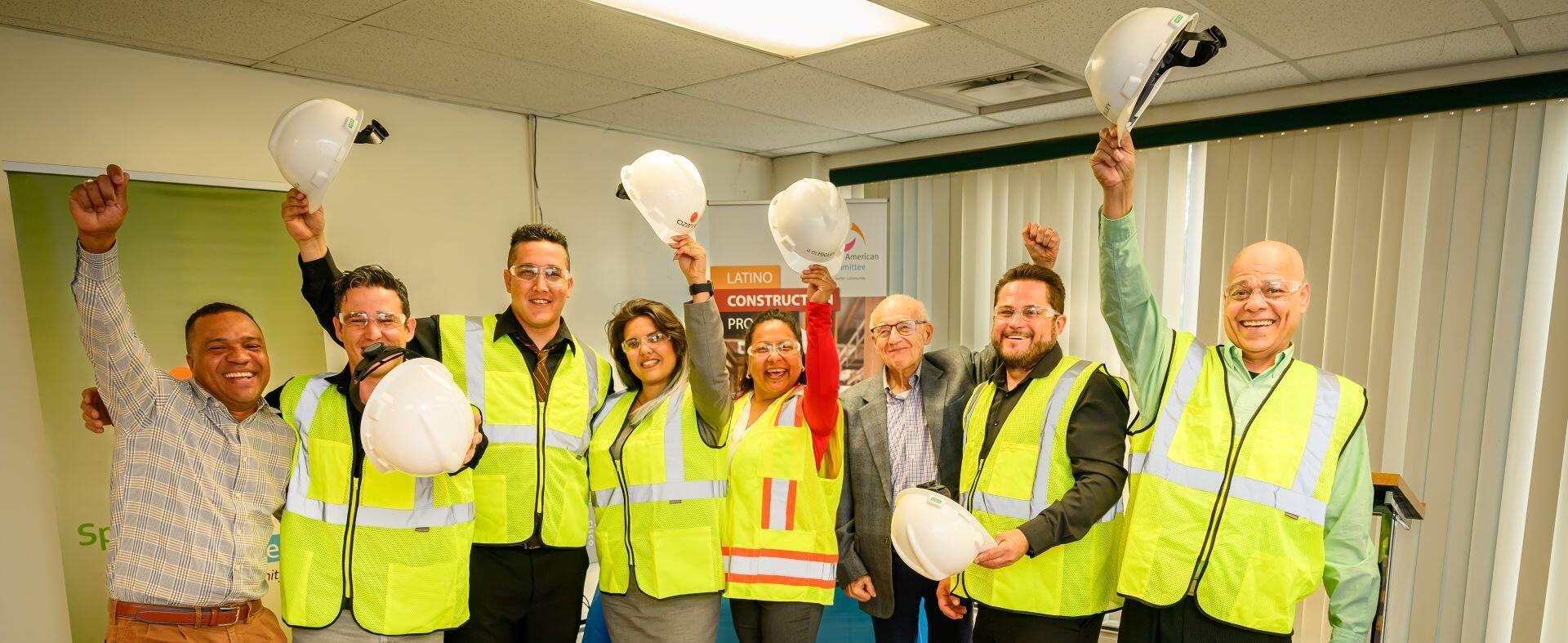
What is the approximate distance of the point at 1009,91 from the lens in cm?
379

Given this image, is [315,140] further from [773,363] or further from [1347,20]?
[1347,20]

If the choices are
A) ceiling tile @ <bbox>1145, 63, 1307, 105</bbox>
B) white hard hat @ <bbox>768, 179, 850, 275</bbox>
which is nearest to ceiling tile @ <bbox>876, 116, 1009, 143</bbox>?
ceiling tile @ <bbox>1145, 63, 1307, 105</bbox>

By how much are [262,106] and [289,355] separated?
98 cm

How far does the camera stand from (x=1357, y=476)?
1.86 metres

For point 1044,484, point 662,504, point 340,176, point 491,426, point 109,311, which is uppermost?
point 340,176

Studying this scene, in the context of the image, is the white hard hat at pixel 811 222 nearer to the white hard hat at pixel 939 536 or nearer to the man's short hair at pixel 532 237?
the man's short hair at pixel 532 237

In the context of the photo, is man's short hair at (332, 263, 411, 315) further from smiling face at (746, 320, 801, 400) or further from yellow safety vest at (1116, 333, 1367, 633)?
yellow safety vest at (1116, 333, 1367, 633)

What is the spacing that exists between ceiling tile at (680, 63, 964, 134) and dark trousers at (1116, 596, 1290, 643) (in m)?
2.29

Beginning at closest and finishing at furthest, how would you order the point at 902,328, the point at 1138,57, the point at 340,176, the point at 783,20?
→ 1. the point at 1138,57
2. the point at 902,328
3. the point at 783,20
4. the point at 340,176

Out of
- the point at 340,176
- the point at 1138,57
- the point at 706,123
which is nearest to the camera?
the point at 1138,57

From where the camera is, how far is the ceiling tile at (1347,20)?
2617mm

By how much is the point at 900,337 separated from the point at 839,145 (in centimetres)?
274

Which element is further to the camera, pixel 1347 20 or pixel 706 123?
pixel 706 123

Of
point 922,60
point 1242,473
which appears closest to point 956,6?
point 922,60
